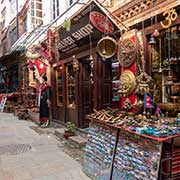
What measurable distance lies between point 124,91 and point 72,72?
4.47 m

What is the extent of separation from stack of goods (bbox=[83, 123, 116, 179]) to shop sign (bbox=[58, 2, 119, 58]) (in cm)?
259

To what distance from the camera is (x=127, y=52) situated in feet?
19.4

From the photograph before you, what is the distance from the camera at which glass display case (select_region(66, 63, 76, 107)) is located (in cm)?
990

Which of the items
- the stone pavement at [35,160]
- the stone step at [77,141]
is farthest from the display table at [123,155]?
the stone step at [77,141]

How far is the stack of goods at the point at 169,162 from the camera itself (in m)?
3.53

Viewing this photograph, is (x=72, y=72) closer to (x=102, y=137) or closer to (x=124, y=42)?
(x=124, y=42)

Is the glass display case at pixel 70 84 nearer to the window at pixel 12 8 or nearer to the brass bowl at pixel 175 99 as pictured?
the brass bowl at pixel 175 99

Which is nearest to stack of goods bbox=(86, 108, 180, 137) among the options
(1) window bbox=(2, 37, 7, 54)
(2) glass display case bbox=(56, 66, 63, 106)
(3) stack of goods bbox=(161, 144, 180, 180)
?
(3) stack of goods bbox=(161, 144, 180, 180)

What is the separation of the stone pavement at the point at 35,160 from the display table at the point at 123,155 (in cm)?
52

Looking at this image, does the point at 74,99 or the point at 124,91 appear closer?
the point at 124,91

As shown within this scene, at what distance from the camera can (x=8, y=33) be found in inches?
915

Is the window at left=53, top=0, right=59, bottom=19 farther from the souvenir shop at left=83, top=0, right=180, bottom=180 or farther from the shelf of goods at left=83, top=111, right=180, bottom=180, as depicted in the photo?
the shelf of goods at left=83, top=111, right=180, bottom=180

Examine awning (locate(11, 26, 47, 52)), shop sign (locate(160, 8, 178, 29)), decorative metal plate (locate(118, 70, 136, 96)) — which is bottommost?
decorative metal plate (locate(118, 70, 136, 96))

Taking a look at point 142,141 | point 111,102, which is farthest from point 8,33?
point 142,141
